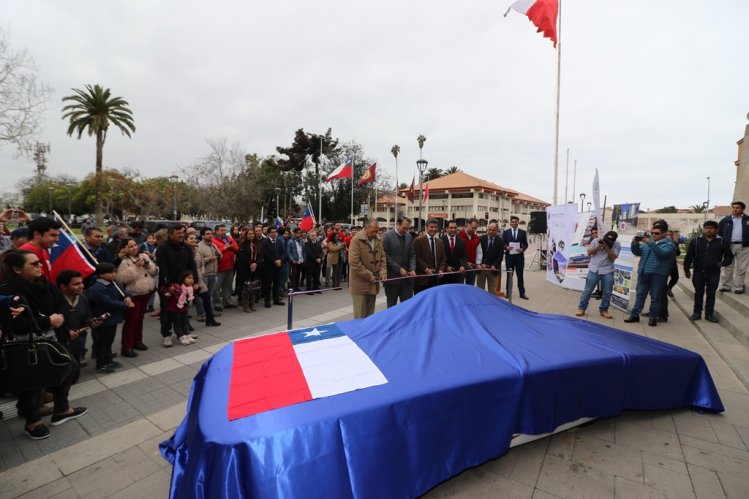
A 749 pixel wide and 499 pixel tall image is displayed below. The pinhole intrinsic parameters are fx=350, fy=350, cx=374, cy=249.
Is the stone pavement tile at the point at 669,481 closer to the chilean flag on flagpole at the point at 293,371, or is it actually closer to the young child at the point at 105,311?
the chilean flag on flagpole at the point at 293,371

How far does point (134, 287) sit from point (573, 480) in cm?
523

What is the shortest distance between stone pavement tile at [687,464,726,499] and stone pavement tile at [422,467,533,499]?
43.4 inches

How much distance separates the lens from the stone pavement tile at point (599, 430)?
287 cm

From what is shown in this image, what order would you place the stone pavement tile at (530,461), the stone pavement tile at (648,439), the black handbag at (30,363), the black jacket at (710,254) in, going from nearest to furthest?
the stone pavement tile at (530,461) < the black handbag at (30,363) < the stone pavement tile at (648,439) < the black jacket at (710,254)

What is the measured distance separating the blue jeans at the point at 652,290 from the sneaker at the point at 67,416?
8149 mm

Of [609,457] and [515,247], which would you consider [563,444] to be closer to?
[609,457]

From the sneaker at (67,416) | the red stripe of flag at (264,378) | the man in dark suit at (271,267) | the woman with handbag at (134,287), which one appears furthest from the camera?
the man in dark suit at (271,267)

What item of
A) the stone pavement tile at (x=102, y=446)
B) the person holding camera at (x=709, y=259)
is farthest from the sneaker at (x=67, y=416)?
the person holding camera at (x=709, y=259)

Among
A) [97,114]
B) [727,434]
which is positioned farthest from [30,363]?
[97,114]

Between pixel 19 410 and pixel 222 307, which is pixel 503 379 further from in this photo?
pixel 222 307

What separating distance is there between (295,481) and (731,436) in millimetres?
3611

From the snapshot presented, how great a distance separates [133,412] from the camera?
10.9 ft

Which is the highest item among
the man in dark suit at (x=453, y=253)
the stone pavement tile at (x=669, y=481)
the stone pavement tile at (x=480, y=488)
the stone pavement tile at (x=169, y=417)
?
the man in dark suit at (x=453, y=253)

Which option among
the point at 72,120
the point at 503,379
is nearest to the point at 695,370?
the point at 503,379
